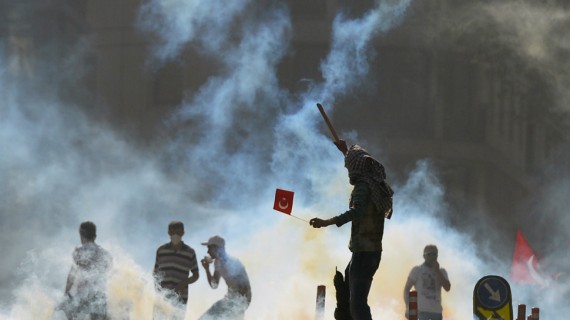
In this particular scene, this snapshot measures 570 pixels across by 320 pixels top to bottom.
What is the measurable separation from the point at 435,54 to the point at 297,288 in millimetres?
22600

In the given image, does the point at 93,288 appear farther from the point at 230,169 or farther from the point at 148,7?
the point at 148,7

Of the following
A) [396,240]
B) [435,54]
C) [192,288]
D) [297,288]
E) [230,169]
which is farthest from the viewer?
[435,54]

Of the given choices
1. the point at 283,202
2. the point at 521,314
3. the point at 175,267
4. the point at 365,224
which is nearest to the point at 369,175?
the point at 365,224

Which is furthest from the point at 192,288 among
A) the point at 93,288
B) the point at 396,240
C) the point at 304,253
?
the point at 93,288

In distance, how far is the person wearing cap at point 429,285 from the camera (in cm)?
1322

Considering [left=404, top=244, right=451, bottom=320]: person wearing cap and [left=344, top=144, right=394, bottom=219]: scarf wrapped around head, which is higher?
[left=404, top=244, right=451, bottom=320]: person wearing cap

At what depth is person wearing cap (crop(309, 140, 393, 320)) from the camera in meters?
8.23

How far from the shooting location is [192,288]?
17031mm

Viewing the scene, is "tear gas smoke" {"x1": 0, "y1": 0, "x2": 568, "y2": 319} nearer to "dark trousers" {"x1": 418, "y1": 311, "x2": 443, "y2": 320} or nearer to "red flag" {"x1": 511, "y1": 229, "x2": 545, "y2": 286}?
"red flag" {"x1": 511, "y1": 229, "x2": 545, "y2": 286}

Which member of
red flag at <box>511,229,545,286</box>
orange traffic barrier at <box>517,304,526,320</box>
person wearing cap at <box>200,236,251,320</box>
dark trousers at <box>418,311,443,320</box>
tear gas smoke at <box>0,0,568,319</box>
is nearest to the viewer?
orange traffic barrier at <box>517,304,526,320</box>

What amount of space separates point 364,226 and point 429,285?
16.9ft

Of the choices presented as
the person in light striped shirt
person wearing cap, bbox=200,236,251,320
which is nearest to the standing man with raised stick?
person wearing cap, bbox=200,236,251,320

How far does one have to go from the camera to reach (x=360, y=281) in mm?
8242

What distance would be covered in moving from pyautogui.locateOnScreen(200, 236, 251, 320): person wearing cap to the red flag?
7.74 metres
